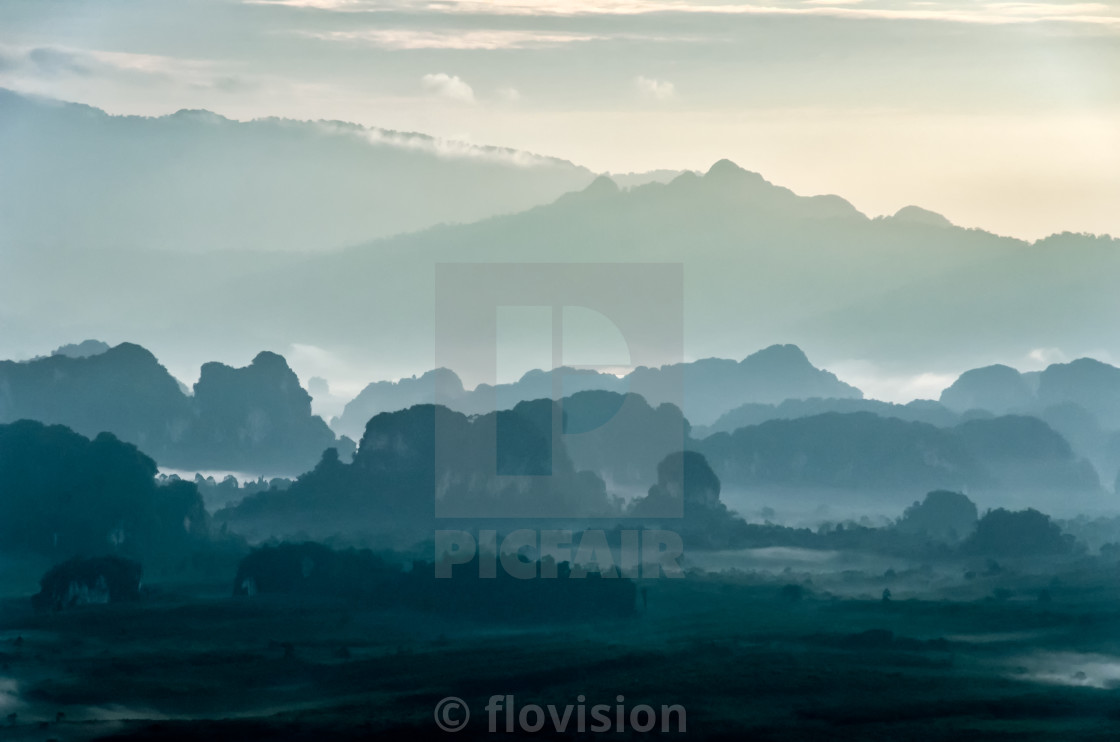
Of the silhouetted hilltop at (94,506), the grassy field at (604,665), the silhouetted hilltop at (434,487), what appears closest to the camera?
the grassy field at (604,665)

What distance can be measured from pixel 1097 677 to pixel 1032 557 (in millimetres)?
55041

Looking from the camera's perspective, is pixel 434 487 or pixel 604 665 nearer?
pixel 604 665

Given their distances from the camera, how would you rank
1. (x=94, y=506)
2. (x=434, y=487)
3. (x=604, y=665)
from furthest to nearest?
A: (x=434, y=487), (x=94, y=506), (x=604, y=665)

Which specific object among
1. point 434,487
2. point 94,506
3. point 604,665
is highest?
point 434,487

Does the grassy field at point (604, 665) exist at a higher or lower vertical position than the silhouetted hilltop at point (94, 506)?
lower

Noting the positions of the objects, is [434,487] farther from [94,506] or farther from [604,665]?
[604,665]

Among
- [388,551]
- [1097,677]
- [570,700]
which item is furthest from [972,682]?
[388,551]

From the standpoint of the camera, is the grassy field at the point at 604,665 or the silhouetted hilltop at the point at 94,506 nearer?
the grassy field at the point at 604,665

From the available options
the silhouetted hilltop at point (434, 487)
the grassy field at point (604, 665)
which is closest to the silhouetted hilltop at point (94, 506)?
→ the silhouetted hilltop at point (434, 487)

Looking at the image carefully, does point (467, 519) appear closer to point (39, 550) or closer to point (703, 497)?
point (703, 497)

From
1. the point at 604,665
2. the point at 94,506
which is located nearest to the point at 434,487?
the point at 94,506

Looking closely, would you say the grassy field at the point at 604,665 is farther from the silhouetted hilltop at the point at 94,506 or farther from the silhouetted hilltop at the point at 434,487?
the silhouetted hilltop at the point at 434,487

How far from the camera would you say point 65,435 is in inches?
7638

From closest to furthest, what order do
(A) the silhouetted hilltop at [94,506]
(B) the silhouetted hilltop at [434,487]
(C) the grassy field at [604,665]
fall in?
1. (C) the grassy field at [604,665]
2. (A) the silhouetted hilltop at [94,506]
3. (B) the silhouetted hilltop at [434,487]
